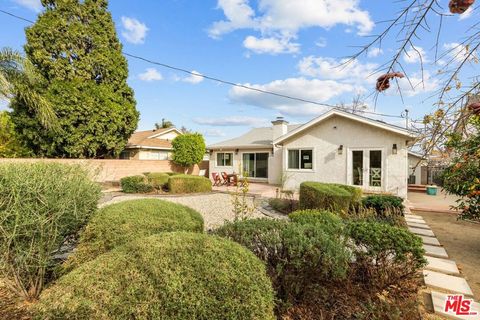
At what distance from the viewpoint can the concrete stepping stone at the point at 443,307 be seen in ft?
9.37

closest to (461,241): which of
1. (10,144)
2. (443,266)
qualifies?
(443,266)

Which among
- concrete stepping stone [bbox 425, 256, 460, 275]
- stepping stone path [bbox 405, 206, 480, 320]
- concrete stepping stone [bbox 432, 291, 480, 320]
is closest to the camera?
concrete stepping stone [bbox 432, 291, 480, 320]

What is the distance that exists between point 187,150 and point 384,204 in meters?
15.2

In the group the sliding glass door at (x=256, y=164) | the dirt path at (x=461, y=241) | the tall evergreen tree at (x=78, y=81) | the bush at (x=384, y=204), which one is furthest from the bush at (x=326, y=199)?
the tall evergreen tree at (x=78, y=81)

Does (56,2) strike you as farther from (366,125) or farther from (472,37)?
(472,37)

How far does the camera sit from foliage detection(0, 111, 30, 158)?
1490cm

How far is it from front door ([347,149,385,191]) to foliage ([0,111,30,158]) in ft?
63.9

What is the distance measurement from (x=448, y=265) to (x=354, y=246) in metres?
2.52

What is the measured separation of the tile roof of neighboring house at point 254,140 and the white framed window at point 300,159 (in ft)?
7.03

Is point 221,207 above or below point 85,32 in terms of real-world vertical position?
below

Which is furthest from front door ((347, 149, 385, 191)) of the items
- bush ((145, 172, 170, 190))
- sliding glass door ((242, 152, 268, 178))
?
bush ((145, 172, 170, 190))

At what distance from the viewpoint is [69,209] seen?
3.16 metres

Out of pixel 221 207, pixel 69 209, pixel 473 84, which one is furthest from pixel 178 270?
pixel 221 207

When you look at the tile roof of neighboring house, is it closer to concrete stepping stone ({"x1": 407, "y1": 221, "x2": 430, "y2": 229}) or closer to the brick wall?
the brick wall
